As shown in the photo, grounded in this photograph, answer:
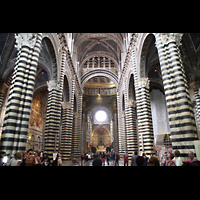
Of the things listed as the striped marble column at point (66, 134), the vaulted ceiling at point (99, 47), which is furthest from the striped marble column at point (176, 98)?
the vaulted ceiling at point (99, 47)

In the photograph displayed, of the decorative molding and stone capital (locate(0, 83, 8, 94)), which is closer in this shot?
the decorative molding

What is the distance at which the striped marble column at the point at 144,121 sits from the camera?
1081 cm

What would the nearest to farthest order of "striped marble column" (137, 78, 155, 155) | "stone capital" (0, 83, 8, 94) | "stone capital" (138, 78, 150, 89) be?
"striped marble column" (137, 78, 155, 155), "stone capital" (138, 78, 150, 89), "stone capital" (0, 83, 8, 94)

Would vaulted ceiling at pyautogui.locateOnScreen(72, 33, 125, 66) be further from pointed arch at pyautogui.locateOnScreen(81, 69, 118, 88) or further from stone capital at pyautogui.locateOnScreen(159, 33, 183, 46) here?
stone capital at pyautogui.locateOnScreen(159, 33, 183, 46)

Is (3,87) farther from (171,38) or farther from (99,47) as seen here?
(99,47)

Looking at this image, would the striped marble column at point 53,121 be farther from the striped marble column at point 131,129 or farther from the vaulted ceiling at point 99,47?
the vaulted ceiling at point 99,47

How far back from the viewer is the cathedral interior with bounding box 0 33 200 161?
24.0 feet

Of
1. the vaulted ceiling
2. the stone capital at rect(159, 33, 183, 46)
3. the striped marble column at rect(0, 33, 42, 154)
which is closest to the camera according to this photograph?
the striped marble column at rect(0, 33, 42, 154)

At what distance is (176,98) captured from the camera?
740cm

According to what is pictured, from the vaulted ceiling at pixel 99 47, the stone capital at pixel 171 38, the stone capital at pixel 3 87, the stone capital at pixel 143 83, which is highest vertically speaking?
the vaulted ceiling at pixel 99 47

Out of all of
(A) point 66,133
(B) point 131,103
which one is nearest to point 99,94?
(B) point 131,103

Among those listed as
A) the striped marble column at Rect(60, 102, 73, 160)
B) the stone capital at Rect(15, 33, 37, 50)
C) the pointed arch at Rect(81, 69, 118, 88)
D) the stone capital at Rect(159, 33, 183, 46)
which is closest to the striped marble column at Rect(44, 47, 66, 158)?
the striped marble column at Rect(60, 102, 73, 160)
